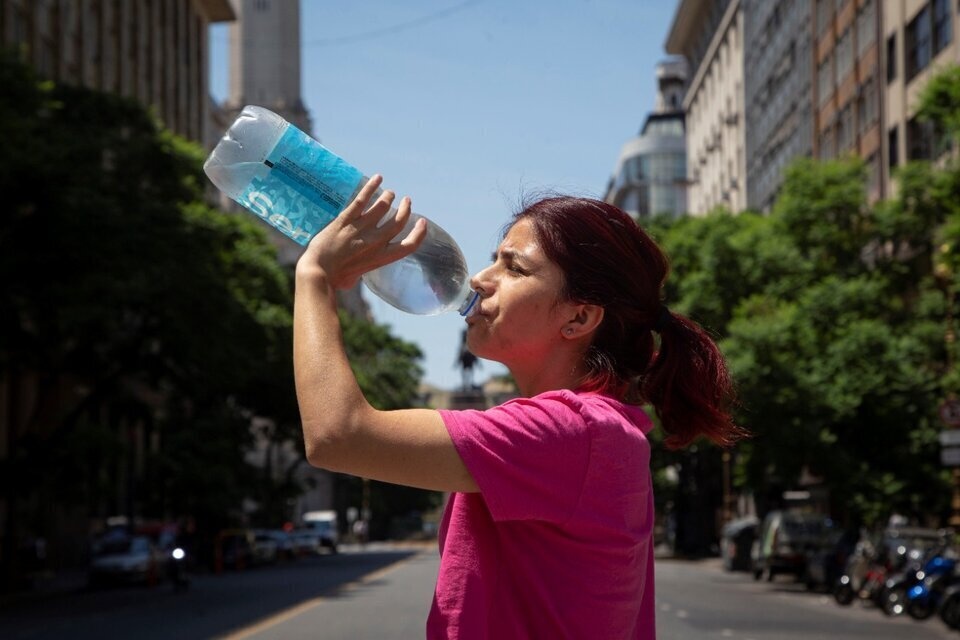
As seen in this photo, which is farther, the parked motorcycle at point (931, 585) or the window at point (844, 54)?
the window at point (844, 54)

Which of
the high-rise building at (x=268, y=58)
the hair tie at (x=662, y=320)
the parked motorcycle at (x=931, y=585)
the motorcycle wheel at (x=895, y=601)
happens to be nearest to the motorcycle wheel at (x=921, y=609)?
the parked motorcycle at (x=931, y=585)

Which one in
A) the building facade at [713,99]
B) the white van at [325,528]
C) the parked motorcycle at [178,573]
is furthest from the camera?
the white van at [325,528]

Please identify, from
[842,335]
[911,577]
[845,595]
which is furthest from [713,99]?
[911,577]

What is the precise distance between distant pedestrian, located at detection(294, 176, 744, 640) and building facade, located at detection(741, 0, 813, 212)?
5730 centimetres

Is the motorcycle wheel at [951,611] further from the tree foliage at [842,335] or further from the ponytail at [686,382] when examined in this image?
the ponytail at [686,382]

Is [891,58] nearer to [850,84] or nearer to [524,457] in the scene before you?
[850,84]

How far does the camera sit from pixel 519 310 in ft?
9.02

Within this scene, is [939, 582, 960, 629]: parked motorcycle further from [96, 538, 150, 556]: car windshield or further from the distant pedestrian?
[96, 538, 150, 556]: car windshield

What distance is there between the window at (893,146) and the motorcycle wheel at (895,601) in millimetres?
22391

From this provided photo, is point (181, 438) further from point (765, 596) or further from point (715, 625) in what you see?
point (715, 625)

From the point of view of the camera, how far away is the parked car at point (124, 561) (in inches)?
1640

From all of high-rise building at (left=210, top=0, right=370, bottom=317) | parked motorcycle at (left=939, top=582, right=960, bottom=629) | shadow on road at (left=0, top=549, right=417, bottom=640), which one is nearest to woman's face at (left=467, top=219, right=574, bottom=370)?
shadow on road at (left=0, top=549, right=417, bottom=640)

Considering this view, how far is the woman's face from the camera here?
2748 mm

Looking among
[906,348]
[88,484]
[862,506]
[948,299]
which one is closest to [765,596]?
[862,506]
